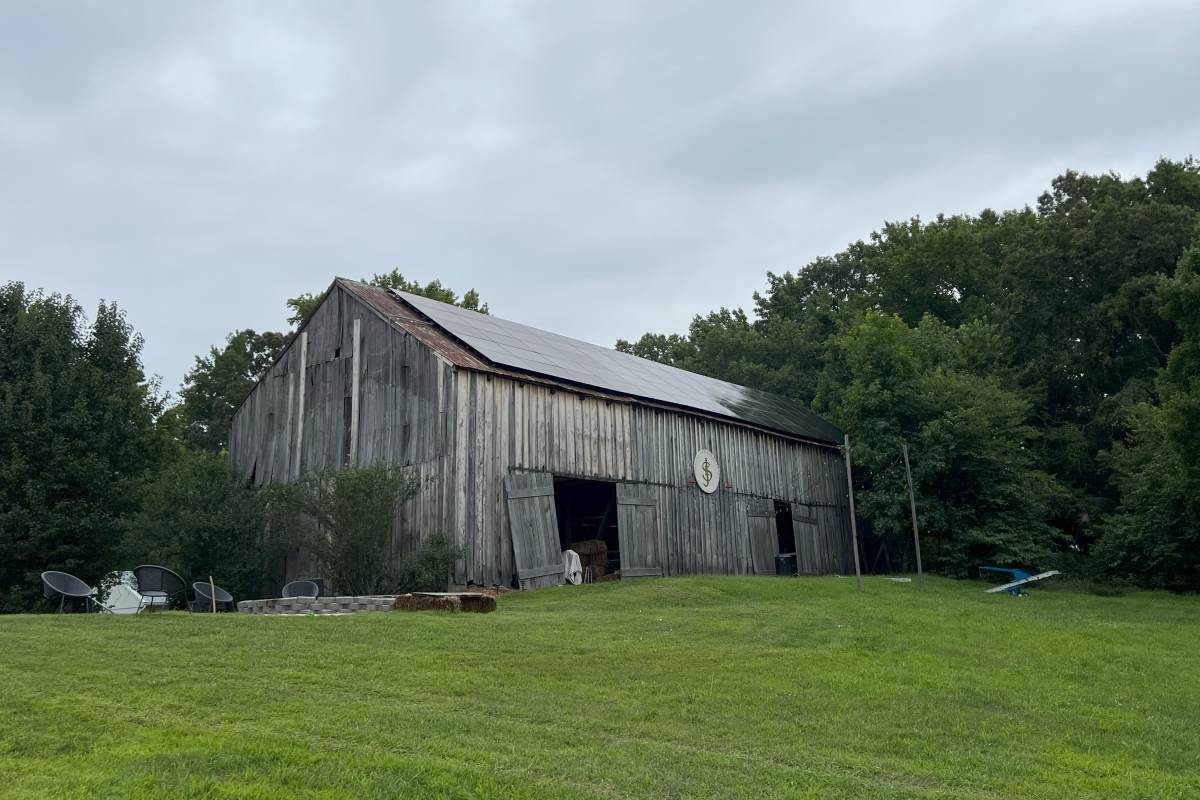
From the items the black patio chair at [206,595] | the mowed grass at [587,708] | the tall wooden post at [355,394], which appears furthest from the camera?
the tall wooden post at [355,394]

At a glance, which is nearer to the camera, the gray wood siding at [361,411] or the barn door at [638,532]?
the gray wood siding at [361,411]

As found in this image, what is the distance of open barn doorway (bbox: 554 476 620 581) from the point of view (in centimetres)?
2736

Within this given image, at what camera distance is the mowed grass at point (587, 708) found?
23.7ft

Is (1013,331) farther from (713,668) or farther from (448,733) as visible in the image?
(448,733)

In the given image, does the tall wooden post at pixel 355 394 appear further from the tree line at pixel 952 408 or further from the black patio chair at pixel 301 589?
the black patio chair at pixel 301 589

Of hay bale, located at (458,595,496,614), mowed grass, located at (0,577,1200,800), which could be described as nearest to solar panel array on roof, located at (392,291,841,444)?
hay bale, located at (458,595,496,614)

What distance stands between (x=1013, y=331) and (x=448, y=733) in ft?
121

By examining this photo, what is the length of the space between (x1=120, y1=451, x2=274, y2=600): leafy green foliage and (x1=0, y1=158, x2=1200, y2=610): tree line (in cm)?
5

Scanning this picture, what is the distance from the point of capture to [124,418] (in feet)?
76.0

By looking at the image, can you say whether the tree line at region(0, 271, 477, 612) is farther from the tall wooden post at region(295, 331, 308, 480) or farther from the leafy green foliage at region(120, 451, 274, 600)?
the tall wooden post at region(295, 331, 308, 480)

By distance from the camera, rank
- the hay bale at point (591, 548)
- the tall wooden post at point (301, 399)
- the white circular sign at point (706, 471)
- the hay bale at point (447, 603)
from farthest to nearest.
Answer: the white circular sign at point (706, 471)
the tall wooden post at point (301, 399)
the hay bale at point (591, 548)
the hay bale at point (447, 603)

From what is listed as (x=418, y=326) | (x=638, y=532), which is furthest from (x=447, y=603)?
(x=418, y=326)

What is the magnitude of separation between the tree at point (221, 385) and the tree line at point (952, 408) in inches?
4.2

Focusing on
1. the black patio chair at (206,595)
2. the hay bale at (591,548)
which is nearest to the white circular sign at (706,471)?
the hay bale at (591,548)
